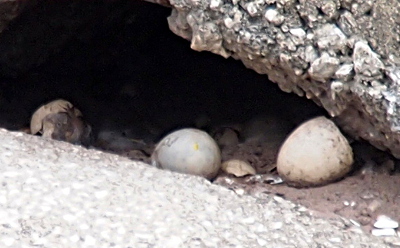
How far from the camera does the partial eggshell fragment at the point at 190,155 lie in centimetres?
244

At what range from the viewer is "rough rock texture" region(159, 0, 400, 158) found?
2113 millimetres

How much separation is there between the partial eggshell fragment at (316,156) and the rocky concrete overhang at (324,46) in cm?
7

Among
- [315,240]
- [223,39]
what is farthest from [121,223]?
[223,39]

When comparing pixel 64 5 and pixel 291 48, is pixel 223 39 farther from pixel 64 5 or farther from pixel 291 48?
pixel 64 5

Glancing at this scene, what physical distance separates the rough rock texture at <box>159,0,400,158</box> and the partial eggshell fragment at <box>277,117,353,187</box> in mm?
69

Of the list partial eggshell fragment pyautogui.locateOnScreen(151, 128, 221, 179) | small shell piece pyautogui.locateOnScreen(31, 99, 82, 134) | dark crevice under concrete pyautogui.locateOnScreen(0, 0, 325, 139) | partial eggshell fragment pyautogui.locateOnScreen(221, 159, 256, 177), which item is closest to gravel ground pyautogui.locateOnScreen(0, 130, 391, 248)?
partial eggshell fragment pyautogui.locateOnScreen(151, 128, 221, 179)

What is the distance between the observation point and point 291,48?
220 centimetres

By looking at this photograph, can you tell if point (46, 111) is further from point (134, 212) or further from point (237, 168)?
point (134, 212)

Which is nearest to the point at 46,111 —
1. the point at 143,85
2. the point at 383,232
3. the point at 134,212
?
the point at 143,85

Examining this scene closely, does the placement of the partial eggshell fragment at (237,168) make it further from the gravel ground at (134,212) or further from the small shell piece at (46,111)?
the small shell piece at (46,111)

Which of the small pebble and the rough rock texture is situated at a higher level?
the rough rock texture

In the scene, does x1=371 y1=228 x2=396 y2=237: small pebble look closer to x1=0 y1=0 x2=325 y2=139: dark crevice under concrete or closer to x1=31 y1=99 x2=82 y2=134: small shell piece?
x1=0 y1=0 x2=325 y2=139: dark crevice under concrete

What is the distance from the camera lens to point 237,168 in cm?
252

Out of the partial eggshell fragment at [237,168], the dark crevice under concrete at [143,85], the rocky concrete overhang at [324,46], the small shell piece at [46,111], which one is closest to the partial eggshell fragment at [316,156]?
the rocky concrete overhang at [324,46]
